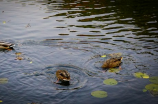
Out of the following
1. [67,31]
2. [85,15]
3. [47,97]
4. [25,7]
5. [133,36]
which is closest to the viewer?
[47,97]

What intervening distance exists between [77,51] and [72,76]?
280 centimetres

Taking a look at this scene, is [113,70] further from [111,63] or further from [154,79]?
[154,79]

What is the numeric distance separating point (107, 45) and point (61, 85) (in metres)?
4.84

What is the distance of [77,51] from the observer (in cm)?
1067

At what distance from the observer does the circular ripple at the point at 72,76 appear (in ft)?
24.1

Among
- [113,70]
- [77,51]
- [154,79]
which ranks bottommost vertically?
[154,79]

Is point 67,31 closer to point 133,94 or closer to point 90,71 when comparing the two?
point 90,71

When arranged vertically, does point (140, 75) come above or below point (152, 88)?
above

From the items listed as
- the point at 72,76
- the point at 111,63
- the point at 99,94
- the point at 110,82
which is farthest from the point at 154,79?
the point at 72,76

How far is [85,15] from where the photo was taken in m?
18.2

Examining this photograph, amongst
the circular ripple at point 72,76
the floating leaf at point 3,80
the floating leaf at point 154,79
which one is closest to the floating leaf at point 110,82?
the circular ripple at point 72,76

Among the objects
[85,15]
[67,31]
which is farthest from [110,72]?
[85,15]

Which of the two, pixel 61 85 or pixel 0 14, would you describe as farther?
pixel 0 14

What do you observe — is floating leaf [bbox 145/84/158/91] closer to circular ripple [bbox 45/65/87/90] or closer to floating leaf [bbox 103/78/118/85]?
floating leaf [bbox 103/78/118/85]
